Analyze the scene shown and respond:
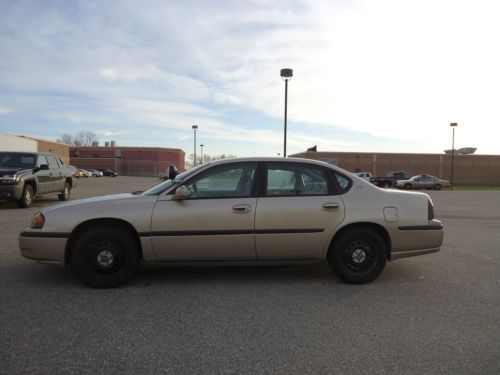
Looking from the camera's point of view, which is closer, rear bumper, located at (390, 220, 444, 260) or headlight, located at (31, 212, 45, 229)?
headlight, located at (31, 212, 45, 229)

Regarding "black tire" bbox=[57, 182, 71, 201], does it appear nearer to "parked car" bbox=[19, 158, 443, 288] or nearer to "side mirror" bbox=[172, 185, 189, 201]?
"parked car" bbox=[19, 158, 443, 288]

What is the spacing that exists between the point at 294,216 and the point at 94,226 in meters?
2.31

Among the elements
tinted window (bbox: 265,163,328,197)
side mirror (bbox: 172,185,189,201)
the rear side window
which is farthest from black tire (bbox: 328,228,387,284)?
side mirror (bbox: 172,185,189,201)

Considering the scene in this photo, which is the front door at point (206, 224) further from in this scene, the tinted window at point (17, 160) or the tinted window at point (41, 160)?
the tinted window at point (41, 160)

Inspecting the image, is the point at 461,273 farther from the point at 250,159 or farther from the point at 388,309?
the point at 250,159

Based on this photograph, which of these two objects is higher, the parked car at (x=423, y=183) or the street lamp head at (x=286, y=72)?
the street lamp head at (x=286, y=72)

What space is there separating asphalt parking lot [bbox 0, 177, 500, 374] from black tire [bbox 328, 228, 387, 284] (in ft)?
0.50

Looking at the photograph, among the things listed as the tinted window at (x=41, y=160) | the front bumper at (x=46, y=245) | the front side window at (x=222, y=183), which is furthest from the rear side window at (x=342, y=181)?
the tinted window at (x=41, y=160)

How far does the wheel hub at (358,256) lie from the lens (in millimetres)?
5156

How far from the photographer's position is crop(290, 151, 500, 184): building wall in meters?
62.3

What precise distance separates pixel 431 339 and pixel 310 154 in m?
59.3

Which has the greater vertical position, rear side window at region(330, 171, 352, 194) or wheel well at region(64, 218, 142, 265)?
rear side window at region(330, 171, 352, 194)

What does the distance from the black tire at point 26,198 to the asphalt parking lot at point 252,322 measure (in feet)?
26.1

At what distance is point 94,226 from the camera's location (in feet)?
16.3
